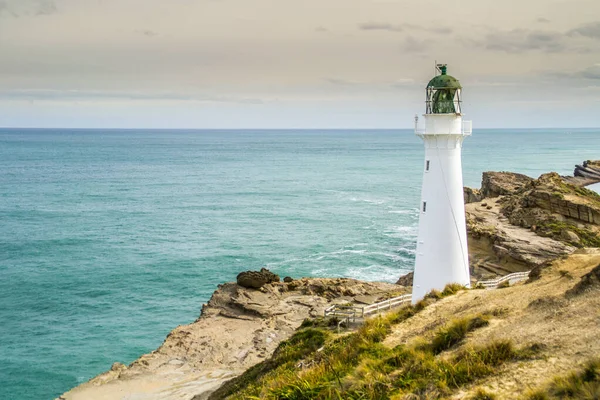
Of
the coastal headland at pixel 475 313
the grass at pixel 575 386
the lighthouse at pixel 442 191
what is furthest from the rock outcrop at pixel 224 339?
the grass at pixel 575 386

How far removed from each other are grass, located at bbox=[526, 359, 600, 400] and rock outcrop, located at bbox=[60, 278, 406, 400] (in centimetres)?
1580

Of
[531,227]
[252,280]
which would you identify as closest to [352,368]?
[252,280]

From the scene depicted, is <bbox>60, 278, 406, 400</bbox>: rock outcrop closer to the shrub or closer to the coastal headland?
the coastal headland

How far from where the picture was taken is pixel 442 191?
21.6m

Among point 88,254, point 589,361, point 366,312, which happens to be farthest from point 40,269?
point 589,361

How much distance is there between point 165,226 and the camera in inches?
2383

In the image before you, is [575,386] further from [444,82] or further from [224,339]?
[224,339]

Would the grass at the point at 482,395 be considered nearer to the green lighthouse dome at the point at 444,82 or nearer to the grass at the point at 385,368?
the grass at the point at 385,368

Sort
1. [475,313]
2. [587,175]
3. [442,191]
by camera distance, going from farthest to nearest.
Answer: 1. [587,175]
2. [442,191]
3. [475,313]

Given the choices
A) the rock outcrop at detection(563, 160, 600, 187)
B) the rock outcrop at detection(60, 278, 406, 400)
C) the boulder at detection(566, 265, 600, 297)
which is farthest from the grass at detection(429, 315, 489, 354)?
the rock outcrop at detection(563, 160, 600, 187)

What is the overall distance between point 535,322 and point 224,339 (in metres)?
18.1

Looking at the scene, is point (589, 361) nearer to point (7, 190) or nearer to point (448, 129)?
point (448, 129)

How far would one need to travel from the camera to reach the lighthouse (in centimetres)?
2155

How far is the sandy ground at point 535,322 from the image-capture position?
1090 cm
